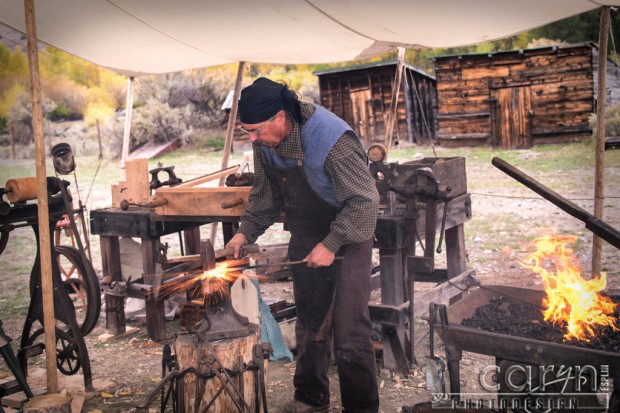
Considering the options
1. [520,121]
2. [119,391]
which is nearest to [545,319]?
[119,391]

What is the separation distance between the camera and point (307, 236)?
368 centimetres

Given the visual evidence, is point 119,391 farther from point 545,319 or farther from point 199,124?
point 199,124

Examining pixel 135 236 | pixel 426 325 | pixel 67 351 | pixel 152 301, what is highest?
pixel 135 236

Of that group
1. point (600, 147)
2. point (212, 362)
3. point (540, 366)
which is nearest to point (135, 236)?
point (212, 362)

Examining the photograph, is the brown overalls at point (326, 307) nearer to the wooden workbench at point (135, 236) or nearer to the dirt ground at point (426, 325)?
the dirt ground at point (426, 325)

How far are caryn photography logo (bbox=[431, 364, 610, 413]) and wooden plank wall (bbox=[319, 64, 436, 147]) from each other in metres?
21.9

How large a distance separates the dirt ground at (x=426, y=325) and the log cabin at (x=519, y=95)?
9125 millimetres

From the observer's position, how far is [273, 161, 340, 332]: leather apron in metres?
3.55

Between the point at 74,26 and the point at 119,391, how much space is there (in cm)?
324

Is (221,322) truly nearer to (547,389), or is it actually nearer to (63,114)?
(547,389)

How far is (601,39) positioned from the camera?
4.98m

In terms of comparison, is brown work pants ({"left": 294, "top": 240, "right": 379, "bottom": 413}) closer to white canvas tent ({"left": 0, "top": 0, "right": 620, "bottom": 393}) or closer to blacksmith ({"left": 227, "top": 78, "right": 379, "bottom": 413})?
blacksmith ({"left": 227, "top": 78, "right": 379, "bottom": 413})

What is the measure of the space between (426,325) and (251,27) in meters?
3.17

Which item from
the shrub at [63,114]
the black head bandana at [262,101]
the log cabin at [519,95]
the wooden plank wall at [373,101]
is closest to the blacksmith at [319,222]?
the black head bandana at [262,101]
